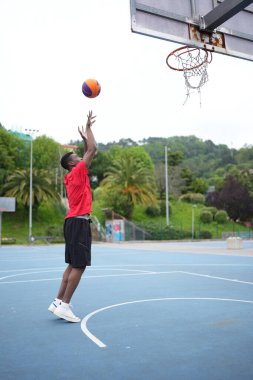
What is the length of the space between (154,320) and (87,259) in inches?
41.3

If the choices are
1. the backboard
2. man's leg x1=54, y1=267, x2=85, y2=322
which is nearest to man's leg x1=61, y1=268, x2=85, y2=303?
man's leg x1=54, y1=267, x2=85, y2=322

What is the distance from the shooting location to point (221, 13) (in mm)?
5117

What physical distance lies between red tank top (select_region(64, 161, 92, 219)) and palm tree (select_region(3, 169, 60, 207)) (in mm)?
31364

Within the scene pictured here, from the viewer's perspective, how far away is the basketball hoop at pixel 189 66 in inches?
278

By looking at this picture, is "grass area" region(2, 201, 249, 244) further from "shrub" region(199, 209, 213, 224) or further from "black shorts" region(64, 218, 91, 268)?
"black shorts" region(64, 218, 91, 268)

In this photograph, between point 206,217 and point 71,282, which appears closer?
point 71,282

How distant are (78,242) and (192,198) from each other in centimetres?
4806

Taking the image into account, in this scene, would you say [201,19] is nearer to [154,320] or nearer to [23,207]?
[154,320]

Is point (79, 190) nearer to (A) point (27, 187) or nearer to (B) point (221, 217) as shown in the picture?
(A) point (27, 187)

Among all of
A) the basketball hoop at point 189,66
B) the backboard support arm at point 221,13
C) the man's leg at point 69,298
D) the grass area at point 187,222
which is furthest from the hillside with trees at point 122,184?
the man's leg at point 69,298

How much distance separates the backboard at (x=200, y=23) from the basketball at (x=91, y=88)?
0.91 m

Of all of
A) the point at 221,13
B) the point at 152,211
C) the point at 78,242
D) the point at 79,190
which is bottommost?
the point at 78,242

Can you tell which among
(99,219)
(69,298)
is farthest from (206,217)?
(69,298)

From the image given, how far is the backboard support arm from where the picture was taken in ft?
15.6
